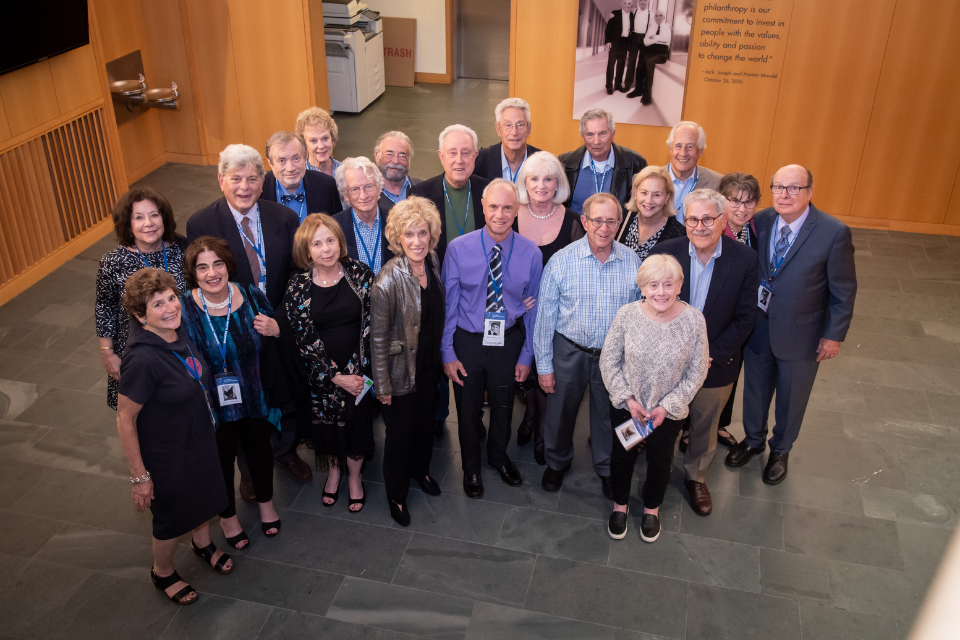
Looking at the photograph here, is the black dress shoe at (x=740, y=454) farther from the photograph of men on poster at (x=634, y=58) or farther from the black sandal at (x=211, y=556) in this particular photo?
the photograph of men on poster at (x=634, y=58)

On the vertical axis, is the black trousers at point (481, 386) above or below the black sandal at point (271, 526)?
above

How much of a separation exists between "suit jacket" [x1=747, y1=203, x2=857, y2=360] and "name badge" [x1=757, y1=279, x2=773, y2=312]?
3 cm

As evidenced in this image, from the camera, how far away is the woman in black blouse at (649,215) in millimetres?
4109

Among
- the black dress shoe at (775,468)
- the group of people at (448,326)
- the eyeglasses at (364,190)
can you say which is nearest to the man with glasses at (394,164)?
the group of people at (448,326)

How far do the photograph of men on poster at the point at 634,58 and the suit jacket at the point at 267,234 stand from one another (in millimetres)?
4658

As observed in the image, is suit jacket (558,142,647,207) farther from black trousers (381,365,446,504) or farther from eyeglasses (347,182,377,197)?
black trousers (381,365,446,504)

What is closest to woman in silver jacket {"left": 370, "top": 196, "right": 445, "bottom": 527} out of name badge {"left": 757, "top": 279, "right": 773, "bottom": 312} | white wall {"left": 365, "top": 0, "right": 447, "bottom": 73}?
name badge {"left": 757, "top": 279, "right": 773, "bottom": 312}

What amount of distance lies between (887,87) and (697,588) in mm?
5895

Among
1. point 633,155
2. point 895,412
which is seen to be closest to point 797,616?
point 895,412

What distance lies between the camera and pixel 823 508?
440 centimetres

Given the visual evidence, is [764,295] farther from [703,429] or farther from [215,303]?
[215,303]

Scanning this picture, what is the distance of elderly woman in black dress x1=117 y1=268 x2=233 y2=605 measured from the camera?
3242 millimetres

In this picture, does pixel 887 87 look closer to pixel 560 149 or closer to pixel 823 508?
pixel 560 149

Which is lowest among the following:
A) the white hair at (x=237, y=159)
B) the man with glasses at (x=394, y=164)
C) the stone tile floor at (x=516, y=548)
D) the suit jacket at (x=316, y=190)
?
the stone tile floor at (x=516, y=548)
